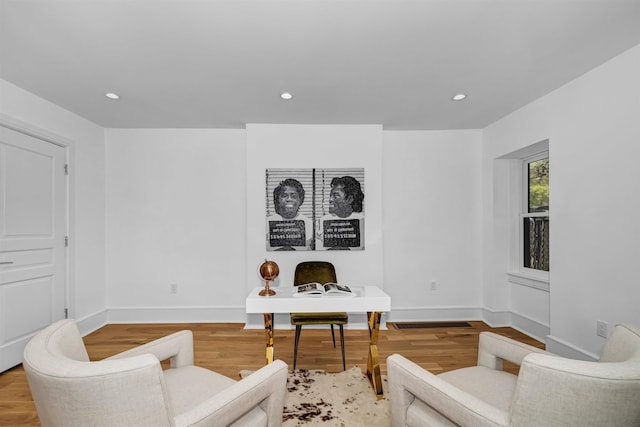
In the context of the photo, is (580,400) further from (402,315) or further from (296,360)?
(402,315)

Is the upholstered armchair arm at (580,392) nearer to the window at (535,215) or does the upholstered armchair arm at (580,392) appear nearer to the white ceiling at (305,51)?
the white ceiling at (305,51)

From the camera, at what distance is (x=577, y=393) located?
3.13ft

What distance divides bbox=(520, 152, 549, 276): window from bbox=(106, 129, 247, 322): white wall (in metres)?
3.57

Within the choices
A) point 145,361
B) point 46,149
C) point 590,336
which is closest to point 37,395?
point 145,361

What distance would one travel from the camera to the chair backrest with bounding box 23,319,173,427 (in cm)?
92

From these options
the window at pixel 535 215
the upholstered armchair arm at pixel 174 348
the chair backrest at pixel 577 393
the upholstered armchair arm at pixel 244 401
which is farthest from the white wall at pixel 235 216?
the chair backrest at pixel 577 393

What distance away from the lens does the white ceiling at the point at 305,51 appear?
5.89ft

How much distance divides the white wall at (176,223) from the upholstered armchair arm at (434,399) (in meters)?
2.88

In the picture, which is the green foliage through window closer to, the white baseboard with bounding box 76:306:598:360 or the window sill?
the window sill

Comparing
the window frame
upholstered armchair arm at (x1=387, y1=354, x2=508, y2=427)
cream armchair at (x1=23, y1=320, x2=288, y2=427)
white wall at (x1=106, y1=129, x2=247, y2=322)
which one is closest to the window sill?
the window frame

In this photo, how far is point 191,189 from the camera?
4.06 m

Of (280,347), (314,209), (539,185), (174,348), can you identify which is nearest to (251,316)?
(280,347)

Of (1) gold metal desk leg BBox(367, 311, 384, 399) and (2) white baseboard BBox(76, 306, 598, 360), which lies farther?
(2) white baseboard BBox(76, 306, 598, 360)

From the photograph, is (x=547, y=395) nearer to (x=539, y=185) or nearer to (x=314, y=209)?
(x=314, y=209)
